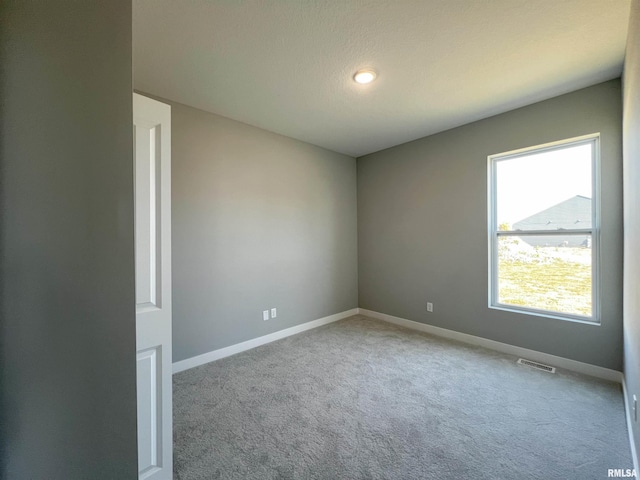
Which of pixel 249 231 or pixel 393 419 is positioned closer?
pixel 393 419

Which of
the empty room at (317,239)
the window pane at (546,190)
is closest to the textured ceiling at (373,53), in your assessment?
the empty room at (317,239)

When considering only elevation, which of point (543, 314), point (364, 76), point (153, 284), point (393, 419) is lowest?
point (393, 419)

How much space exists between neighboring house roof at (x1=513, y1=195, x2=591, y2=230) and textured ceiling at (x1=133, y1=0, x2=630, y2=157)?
3.58 feet

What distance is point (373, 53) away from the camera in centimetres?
193

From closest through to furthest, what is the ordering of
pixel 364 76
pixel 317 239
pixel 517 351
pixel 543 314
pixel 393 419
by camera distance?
pixel 393 419 → pixel 364 76 → pixel 543 314 → pixel 517 351 → pixel 317 239

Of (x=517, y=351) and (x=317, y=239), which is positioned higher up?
(x=317, y=239)

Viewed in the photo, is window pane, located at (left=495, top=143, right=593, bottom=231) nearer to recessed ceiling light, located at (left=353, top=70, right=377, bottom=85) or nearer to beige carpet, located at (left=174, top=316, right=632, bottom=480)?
beige carpet, located at (left=174, top=316, right=632, bottom=480)

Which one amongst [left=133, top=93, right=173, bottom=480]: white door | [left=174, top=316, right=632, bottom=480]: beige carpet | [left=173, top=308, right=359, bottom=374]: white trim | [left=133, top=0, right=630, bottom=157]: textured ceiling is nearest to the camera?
[left=133, top=93, right=173, bottom=480]: white door

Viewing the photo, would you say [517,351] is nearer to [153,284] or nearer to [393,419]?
[393,419]

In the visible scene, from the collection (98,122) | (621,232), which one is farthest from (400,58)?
(621,232)

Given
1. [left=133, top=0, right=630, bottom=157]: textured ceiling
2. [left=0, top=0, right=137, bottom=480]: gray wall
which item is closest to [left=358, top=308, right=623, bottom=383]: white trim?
[left=133, top=0, right=630, bottom=157]: textured ceiling

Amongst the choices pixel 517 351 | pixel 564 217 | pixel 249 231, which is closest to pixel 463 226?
pixel 564 217

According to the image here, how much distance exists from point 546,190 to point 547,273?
2.92 feet

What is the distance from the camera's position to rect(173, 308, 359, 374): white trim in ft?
8.64
